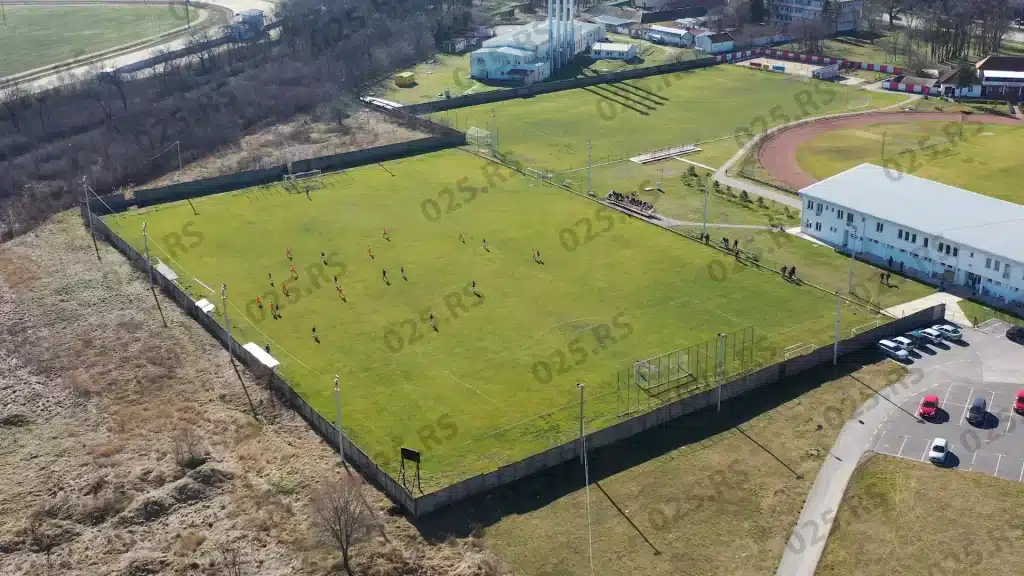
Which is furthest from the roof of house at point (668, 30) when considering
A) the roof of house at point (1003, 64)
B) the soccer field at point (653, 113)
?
the roof of house at point (1003, 64)

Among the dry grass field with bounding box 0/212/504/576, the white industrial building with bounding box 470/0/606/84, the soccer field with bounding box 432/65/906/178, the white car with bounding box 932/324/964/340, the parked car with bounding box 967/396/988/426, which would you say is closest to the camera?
the dry grass field with bounding box 0/212/504/576

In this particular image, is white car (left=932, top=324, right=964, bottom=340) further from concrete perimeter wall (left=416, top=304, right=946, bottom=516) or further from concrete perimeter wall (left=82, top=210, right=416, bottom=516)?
concrete perimeter wall (left=82, top=210, right=416, bottom=516)

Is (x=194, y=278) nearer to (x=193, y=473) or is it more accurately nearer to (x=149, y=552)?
(x=193, y=473)

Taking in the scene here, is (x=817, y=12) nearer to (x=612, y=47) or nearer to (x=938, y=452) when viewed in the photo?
(x=612, y=47)

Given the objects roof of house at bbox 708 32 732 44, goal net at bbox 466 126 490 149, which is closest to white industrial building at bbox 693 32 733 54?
roof of house at bbox 708 32 732 44

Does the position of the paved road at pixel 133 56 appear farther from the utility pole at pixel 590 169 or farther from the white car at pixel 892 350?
the white car at pixel 892 350

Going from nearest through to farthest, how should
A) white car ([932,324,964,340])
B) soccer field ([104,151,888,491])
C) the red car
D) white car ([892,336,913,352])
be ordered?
1. the red car
2. soccer field ([104,151,888,491])
3. white car ([892,336,913,352])
4. white car ([932,324,964,340])

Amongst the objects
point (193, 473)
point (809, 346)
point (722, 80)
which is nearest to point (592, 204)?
point (809, 346)
